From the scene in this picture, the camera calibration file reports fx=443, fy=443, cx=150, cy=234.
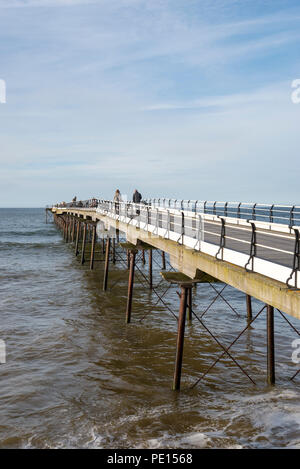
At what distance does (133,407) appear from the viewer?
9703mm

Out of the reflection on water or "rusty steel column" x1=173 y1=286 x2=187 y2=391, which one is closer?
the reflection on water

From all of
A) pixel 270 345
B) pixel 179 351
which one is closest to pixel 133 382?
pixel 179 351

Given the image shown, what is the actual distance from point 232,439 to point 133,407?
233 centimetres

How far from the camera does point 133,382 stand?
11.1 metres

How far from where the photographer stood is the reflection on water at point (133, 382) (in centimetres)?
859

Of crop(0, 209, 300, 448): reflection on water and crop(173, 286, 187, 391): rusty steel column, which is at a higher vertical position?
crop(173, 286, 187, 391): rusty steel column

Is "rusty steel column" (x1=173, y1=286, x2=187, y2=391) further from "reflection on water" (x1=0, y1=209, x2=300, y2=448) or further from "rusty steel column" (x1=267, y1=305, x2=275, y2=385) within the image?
"rusty steel column" (x1=267, y1=305, x2=275, y2=385)

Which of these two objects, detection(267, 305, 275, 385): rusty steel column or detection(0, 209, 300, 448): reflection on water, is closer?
detection(0, 209, 300, 448): reflection on water

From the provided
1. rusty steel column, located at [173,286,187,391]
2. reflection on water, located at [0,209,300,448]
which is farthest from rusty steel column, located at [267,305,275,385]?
rusty steel column, located at [173,286,187,391]

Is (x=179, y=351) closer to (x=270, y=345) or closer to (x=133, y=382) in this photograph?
(x=133, y=382)

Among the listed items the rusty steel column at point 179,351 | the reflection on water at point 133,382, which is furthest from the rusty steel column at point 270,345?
the rusty steel column at point 179,351

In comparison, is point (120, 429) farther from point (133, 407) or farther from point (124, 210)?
point (124, 210)

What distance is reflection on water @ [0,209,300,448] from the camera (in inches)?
338
